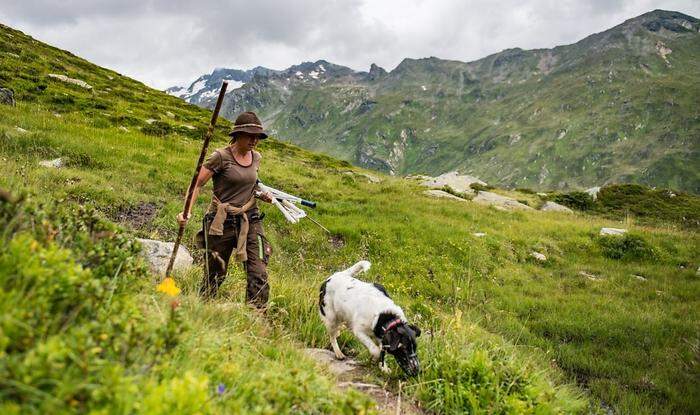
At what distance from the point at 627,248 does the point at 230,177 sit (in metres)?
19.1

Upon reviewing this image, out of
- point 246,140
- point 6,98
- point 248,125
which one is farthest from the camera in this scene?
point 6,98

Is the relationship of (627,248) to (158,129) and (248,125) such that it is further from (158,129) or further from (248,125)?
(158,129)

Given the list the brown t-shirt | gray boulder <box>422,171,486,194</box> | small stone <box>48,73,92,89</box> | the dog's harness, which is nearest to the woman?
the brown t-shirt

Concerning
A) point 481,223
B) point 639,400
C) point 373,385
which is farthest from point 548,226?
point 373,385

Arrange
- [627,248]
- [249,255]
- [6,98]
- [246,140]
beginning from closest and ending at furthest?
1. [246,140]
2. [249,255]
3. [627,248]
4. [6,98]

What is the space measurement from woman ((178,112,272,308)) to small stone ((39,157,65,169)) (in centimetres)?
1036

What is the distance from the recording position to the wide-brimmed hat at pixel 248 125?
685 centimetres

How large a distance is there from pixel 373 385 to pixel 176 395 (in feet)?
10.9

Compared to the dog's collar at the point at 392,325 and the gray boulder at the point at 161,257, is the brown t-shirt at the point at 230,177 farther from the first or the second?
the dog's collar at the point at 392,325

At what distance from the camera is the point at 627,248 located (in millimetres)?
18969

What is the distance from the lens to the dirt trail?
4523mm

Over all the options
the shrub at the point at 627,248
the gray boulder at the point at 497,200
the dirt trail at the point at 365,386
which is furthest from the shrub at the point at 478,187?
the dirt trail at the point at 365,386

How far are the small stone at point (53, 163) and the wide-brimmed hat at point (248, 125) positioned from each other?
10595 mm

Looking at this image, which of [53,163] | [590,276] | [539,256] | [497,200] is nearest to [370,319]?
[590,276]
